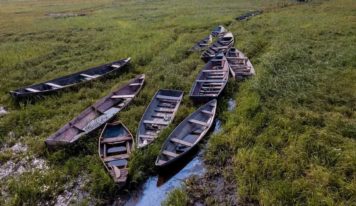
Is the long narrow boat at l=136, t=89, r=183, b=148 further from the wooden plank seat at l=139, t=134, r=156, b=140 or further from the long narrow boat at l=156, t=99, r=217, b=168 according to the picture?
the long narrow boat at l=156, t=99, r=217, b=168

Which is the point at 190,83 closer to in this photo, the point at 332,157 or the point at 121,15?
the point at 332,157

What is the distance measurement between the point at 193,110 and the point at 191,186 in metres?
4.41

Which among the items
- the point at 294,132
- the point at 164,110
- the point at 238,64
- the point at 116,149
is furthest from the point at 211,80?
the point at 116,149

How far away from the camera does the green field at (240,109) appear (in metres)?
8.36

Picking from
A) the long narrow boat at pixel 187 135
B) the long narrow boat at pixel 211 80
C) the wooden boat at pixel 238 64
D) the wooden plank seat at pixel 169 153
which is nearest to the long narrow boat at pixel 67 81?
the long narrow boat at pixel 211 80

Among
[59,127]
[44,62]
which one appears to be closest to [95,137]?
[59,127]

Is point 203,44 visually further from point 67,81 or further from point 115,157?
point 115,157

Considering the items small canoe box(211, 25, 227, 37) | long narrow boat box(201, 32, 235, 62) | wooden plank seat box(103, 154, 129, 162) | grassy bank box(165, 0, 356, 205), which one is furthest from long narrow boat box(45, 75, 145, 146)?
small canoe box(211, 25, 227, 37)

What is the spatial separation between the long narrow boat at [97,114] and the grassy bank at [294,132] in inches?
172

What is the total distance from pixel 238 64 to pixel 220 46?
4.32 m

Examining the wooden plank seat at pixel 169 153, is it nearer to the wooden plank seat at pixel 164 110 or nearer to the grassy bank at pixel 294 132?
the grassy bank at pixel 294 132

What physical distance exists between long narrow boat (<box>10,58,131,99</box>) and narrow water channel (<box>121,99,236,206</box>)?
793 cm

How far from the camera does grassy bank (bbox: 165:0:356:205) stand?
7.97 metres

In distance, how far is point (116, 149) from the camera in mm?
9984
